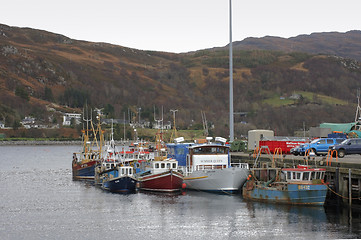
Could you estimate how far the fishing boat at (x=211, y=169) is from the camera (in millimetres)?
59319

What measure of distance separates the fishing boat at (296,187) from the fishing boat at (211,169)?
21.6 ft

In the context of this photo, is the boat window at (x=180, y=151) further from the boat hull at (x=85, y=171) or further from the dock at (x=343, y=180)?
the dock at (x=343, y=180)

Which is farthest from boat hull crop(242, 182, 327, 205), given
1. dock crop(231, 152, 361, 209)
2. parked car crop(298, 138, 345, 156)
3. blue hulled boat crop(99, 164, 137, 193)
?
blue hulled boat crop(99, 164, 137, 193)

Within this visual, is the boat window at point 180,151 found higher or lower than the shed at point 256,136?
lower

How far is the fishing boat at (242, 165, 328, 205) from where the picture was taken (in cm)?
4794

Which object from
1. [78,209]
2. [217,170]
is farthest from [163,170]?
[78,209]

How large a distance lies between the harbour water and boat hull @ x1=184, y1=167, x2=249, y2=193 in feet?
3.68

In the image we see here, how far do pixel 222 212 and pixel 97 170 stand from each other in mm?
30959

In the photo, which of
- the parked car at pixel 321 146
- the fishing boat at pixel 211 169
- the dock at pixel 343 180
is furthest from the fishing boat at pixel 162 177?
the dock at pixel 343 180

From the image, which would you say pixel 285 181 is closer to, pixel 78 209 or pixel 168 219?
pixel 168 219

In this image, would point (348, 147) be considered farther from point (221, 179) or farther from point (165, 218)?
point (165, 218)

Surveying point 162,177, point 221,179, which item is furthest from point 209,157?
point 162,177

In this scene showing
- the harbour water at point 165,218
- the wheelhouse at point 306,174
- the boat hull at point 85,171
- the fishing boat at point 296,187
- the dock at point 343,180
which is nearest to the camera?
the harbour water at point 165,218

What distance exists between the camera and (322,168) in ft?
161
